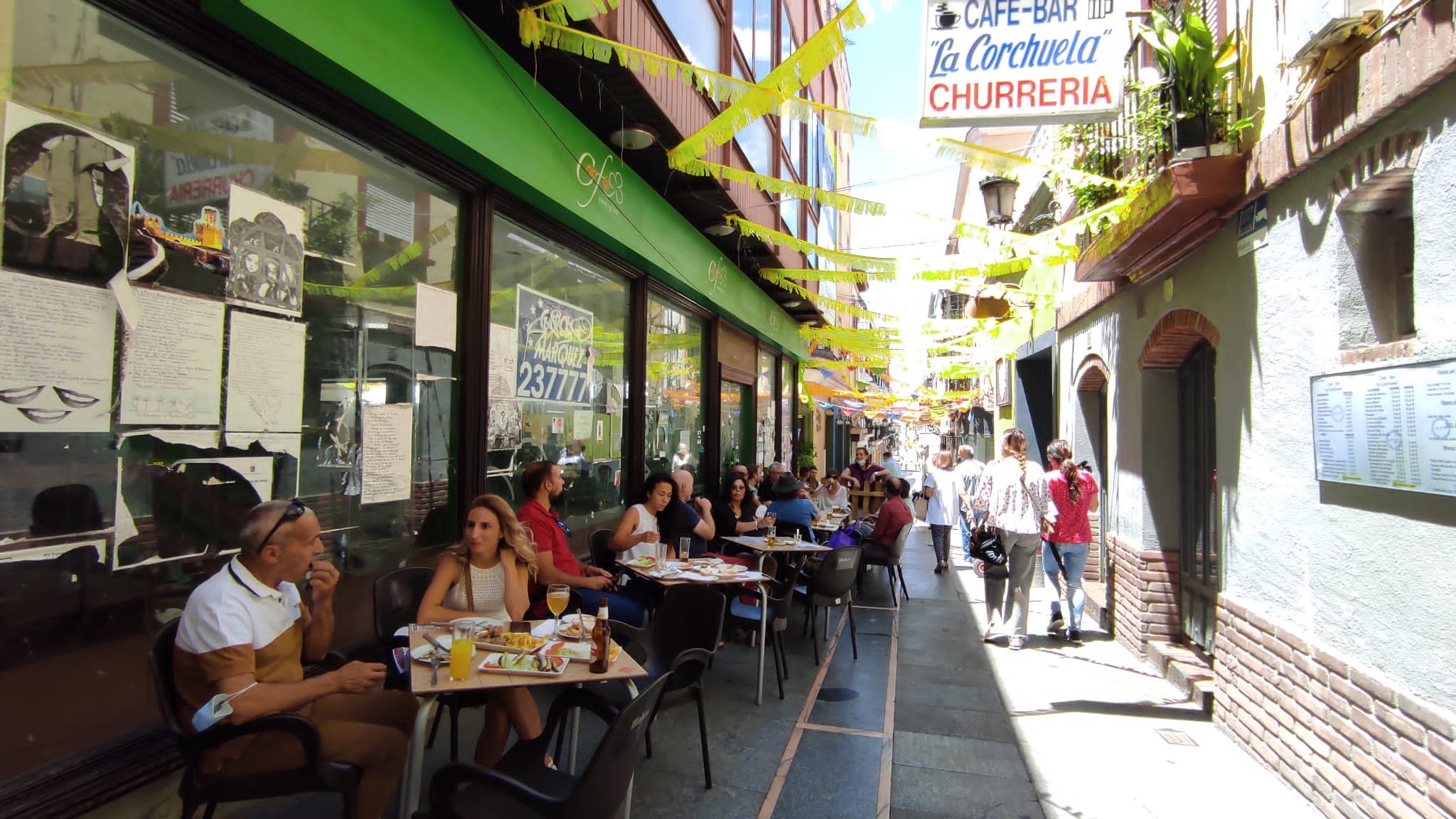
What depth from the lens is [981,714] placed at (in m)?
5.09

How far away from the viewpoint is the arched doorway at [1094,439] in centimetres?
843

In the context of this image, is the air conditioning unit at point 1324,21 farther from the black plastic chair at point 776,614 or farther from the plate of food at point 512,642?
the plate of food at point 512,642

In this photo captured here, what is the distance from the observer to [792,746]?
444 cm

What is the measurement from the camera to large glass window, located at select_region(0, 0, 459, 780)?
265cm

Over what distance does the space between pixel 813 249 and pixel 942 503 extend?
15.6 ft

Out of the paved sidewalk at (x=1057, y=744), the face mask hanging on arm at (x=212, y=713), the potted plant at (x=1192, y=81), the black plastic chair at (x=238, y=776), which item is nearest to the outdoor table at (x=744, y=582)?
the paved sidewalk at (x=1057, y=744)

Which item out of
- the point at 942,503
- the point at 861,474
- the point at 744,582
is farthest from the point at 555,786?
the point at 861,474

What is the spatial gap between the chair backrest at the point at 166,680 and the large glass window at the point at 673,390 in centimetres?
592

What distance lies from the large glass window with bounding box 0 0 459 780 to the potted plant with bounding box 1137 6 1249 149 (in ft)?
17.0

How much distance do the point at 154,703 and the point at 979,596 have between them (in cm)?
819

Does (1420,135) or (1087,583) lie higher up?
(1420,135)

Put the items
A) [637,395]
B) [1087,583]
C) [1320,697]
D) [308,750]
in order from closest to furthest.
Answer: [308,750], [1320,697], [637,395], [1087,583]

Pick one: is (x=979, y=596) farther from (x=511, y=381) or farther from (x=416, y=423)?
(x=416, y=423)

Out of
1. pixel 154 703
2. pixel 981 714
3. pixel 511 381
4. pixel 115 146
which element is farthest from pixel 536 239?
pixel 981 714
